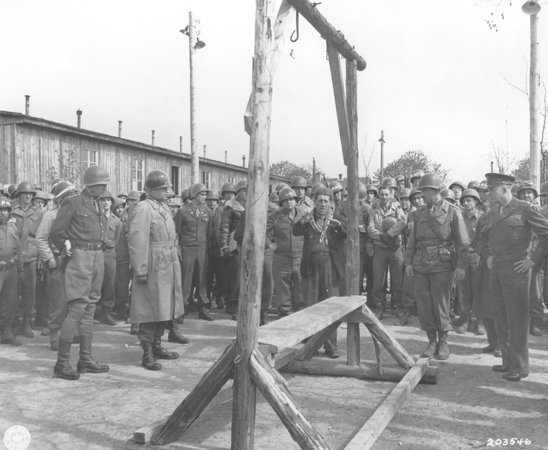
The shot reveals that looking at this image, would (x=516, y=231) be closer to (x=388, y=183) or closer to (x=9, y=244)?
(x=388, y=183)

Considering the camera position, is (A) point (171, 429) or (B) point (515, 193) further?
(B) point (515, 193)

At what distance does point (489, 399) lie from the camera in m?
5.14

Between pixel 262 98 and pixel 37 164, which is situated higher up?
pixel 37 164

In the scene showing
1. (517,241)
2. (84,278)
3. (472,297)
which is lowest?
(472,297)

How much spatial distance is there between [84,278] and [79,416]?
1687 mm

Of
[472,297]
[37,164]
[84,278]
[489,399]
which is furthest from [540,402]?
[37,164]

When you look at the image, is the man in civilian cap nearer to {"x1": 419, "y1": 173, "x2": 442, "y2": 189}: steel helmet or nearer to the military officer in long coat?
{"x1": 419, "y1": 173, "x2": 442, "y2": 189}: steel helmet

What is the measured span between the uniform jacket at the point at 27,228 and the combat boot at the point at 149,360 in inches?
122

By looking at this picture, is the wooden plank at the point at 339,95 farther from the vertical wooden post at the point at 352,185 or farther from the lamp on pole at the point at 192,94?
the lamp on pole at the point at 192,94

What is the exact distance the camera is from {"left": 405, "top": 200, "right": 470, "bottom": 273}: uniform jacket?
6617 mm

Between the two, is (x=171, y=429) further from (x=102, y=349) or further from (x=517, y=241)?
(x=517, y=241)

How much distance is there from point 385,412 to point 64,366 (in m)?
3.38

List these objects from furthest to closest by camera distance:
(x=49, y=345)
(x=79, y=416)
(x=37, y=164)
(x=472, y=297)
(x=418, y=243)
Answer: (x=37, y=164), (x=472, y=297), (x=49, y=345), (x=418, y=243), (x=79, y=416)

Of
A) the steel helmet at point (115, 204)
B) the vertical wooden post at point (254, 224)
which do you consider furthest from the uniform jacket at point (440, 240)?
the steel helmet at point (115, 204)
